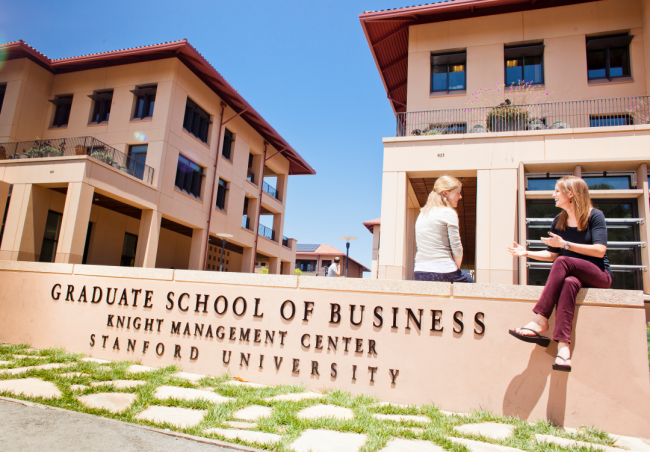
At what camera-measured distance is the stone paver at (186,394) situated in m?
4.08

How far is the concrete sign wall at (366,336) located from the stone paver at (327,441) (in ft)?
4.98

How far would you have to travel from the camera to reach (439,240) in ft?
15.6

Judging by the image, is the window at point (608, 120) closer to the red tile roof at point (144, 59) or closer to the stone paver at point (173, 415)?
the red tile roof at point (144, 59)

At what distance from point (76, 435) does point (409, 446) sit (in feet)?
7.67

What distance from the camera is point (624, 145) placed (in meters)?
12.5

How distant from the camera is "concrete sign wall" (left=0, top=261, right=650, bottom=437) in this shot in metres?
4.07

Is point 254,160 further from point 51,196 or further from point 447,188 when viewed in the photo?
point 447,188

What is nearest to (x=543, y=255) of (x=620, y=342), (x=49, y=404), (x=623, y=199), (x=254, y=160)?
(x=620, y=342)

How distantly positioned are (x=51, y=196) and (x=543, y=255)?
1808cm

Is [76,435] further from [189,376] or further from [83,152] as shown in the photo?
[83,152]

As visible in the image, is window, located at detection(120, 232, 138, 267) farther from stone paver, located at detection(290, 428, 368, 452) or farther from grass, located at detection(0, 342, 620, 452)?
stone paver, located at detection(290, 428, 368, 452)

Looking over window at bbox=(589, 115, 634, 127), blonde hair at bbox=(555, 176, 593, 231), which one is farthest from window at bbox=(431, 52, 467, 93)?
blonde hair at bbox=(555, 176, 593, 231)

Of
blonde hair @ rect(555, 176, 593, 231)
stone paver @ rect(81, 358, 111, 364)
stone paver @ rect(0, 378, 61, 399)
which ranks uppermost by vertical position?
blonde hair @ rect(555, 176, 593, 231)

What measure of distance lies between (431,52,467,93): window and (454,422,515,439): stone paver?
15.4 meters
